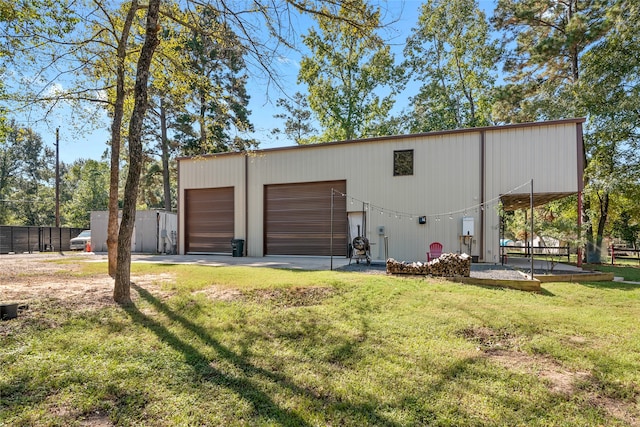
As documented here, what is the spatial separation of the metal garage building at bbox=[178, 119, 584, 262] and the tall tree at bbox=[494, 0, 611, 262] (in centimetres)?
578

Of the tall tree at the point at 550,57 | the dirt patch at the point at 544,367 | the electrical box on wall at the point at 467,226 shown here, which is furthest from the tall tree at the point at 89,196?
the dirt patch at the point at 544,367

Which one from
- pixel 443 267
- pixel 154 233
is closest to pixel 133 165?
pixel 443 267

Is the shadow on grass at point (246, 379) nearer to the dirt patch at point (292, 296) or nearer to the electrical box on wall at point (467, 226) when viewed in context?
the dirt patch at point (292, 296)

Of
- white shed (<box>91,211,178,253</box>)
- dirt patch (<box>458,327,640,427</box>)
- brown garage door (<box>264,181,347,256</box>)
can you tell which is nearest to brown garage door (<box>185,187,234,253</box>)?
white shed (<box>91,211,178,253</box>)

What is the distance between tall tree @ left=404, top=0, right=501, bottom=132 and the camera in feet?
74.2

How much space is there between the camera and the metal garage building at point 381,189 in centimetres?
1140

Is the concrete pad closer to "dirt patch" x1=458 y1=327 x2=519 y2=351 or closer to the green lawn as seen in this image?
the green lawn

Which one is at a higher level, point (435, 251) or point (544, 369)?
point (435, 251)

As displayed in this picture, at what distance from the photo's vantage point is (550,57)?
16969mm

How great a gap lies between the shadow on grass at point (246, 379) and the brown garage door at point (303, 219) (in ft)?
31.9

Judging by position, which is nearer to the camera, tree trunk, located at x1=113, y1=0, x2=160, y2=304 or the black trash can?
tree trunk, located at x1=113, y1=0, x2=160, y2=304

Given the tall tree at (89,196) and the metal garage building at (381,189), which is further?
the tall tree at (89,196)

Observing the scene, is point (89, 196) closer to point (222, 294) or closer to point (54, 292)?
point (54, 292)

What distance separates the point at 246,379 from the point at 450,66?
26030 mm
